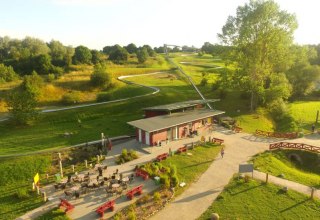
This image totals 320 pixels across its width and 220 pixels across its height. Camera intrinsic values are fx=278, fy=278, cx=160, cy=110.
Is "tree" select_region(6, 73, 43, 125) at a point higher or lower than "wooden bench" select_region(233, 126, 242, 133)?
higher

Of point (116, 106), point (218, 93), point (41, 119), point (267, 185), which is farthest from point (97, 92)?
point (267, 185)

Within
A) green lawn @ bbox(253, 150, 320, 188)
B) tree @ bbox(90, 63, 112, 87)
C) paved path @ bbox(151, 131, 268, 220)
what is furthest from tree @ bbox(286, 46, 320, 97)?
tree @ bbox(90, 63, 112, 87)

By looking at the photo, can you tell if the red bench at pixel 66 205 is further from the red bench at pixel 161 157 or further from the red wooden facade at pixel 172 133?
the red wooden facade at pixel 172 133

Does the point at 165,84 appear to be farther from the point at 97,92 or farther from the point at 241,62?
the point at 241,62

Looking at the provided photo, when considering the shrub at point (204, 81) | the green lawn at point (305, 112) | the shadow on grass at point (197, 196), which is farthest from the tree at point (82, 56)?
the shadow on grass at point (197, 196)

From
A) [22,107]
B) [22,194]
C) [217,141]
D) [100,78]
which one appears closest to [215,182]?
[217,141]

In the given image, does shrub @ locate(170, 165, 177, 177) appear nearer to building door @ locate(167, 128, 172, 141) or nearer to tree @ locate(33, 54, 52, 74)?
building door @ locate(167, 128, 172, 141)
